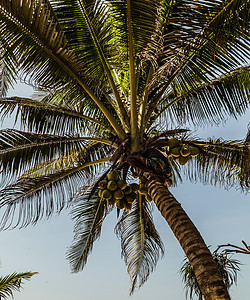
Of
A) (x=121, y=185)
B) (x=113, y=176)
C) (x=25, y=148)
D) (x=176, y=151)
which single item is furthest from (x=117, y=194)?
(x=25, y=148)

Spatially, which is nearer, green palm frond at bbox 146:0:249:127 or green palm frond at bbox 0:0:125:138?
green palm frond at bbox 146:0:249:127

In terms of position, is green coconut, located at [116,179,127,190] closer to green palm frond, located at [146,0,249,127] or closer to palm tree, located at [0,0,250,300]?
palm tree, located at [0,0,250,300]

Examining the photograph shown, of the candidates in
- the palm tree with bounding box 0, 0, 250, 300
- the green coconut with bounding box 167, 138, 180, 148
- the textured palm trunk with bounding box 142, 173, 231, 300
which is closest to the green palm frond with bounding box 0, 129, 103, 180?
the palm tree with bounding box 0, 0, 250, 300

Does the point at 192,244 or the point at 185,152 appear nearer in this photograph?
the point at 192,244

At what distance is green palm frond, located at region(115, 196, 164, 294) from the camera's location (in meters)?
6.92

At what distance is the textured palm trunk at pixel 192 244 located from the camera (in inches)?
103

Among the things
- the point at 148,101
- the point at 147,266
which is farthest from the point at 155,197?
the point at 147,266

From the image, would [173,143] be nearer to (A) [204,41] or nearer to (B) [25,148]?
(A) [204,41]

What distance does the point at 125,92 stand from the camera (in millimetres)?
5949

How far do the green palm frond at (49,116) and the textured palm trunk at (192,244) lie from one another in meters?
1.76

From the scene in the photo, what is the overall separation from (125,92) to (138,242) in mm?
3110

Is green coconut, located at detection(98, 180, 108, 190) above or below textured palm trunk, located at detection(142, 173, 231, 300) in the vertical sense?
above

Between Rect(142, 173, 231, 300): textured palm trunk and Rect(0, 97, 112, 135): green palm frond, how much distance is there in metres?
1.76

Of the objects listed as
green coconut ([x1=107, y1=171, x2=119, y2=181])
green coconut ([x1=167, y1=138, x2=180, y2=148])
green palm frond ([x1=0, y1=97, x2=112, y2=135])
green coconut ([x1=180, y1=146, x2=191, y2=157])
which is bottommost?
green coconut ([x1=107, y1=171, x2=119, y2=181])
